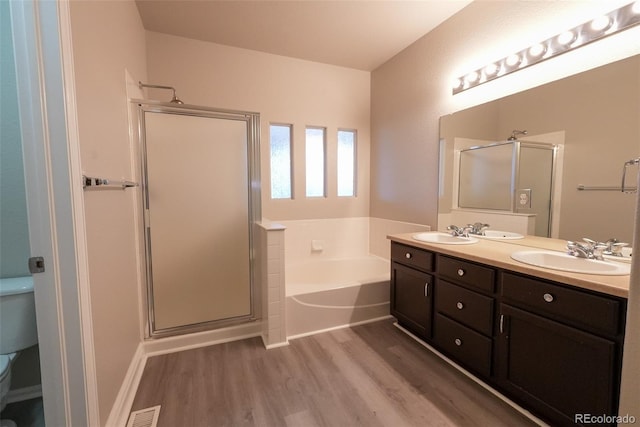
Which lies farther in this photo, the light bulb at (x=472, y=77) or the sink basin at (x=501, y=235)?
the light bulb at (x=472, y=77)

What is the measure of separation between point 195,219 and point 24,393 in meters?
1.28

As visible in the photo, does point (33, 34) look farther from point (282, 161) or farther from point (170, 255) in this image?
point (282, 161)

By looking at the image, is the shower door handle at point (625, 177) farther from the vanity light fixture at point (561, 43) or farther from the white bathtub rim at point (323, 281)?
the white bathtub rim at point (323, 281)

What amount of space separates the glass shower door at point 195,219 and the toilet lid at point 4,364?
0.95 metres

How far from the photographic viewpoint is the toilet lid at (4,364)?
41.7 inches

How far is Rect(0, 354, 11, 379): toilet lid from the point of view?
3.47ft

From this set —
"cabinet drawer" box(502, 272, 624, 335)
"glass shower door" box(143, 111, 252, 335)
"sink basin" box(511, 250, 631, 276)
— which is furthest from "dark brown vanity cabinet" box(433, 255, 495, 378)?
"glass shower door" box(143, 111, 252, 335)

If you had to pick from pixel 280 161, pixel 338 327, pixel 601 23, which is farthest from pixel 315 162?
pixel 601 23

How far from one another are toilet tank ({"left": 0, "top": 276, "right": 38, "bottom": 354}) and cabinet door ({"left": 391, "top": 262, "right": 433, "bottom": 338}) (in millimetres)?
2172

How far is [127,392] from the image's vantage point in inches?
61.5

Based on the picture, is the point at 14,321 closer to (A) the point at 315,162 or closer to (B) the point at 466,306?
(B) the point at 466,306

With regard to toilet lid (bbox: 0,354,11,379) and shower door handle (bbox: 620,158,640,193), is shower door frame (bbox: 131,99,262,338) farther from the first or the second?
shower door handle (bbox: 620,158,640,193)

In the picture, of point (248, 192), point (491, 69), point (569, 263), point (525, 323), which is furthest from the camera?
point (248, 192)

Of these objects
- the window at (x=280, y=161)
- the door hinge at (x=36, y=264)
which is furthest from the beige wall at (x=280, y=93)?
the door hinge at (x=36, y=264)
